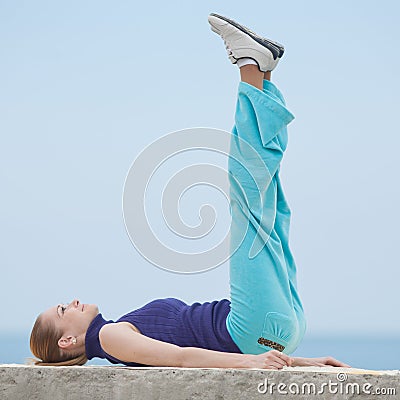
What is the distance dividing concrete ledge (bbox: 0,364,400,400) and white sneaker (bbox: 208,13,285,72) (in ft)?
3.03

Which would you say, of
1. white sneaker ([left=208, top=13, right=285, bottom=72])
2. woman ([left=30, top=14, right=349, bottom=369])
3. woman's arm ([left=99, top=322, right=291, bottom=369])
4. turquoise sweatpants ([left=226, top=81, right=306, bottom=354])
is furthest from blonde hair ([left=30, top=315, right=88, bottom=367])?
white sneaker ([left=208, top=13, right=285, bottom=72])

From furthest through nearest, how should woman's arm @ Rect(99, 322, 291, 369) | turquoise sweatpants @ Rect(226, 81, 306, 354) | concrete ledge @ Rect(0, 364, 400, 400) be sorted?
1. turquoise sweatpants @ Rect(226, 81, 306, 354)
2. woman's arm @ Rect(99, 322, 291, 369)
3. concrete ledge @ Rect(0, 364, 400, 400)

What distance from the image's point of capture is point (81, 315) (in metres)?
2.24

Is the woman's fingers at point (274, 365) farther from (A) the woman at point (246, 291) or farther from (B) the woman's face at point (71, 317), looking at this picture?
(B) the woman's face at point (71, 317)

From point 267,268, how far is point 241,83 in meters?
0.55

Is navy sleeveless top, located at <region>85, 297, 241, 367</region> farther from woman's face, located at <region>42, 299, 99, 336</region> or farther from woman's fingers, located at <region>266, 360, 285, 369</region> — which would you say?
woman's fingers, located at <region>266, 360, 285, 369</region>

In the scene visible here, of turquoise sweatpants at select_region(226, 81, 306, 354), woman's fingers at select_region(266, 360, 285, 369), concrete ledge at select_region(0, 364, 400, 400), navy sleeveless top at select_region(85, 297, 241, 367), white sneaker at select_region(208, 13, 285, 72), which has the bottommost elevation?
concrete ledge at select_region(0, 364, 400, 400)

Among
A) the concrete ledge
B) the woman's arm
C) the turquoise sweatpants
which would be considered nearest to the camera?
the concrete ledge

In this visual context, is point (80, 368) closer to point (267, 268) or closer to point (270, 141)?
point (267, 268)

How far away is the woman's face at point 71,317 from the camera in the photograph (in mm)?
2229

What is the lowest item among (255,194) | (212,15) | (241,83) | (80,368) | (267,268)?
(80,368)

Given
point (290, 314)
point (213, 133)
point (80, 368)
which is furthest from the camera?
point (213, 133)

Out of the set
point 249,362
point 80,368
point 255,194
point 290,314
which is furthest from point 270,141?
point 80,368

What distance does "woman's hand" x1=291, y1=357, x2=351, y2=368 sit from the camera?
7.29 ft
